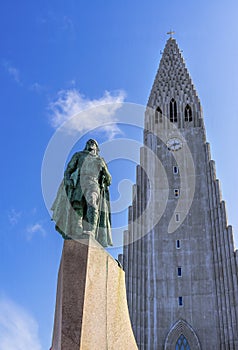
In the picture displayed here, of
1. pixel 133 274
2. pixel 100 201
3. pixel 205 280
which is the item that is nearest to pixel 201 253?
pixel 205 280

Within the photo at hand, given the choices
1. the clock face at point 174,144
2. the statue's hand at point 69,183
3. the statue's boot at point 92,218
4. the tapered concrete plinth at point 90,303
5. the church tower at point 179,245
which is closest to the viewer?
the tapered concrete plinth at point 90,303

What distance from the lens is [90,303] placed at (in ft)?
20.6

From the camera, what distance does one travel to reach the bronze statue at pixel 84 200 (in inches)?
283

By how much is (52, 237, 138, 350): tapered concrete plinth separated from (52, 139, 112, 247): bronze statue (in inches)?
17.1

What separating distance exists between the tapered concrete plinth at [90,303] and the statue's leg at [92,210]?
0.37 m

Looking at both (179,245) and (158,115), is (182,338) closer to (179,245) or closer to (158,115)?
(179,245)

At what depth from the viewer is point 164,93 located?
3891cm

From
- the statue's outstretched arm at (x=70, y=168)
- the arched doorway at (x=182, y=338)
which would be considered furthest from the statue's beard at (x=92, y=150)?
the arched doorway at (x=182, y=338)

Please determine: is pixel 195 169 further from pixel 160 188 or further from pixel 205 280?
pixel 205 280

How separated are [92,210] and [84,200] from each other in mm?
259

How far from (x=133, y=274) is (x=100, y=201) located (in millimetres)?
22231

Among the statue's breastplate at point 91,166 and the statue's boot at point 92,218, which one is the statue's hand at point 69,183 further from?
the statue's boot at point 92,218

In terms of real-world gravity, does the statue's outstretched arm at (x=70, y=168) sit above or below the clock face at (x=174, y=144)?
below

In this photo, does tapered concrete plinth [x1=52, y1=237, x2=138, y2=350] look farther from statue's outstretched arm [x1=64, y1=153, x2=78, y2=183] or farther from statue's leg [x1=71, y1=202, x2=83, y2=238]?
statue's outstretched arm [x1=64, y1=153, x2=78, y2=183]
